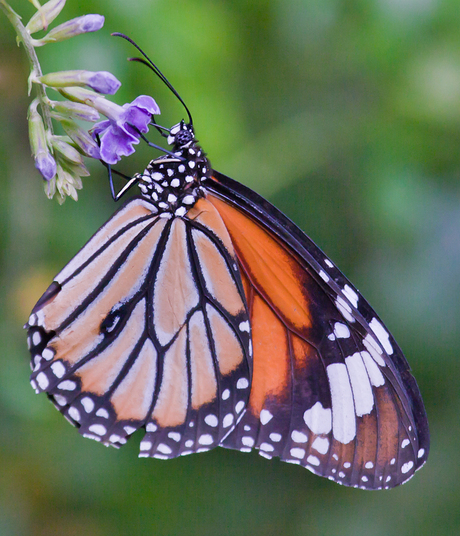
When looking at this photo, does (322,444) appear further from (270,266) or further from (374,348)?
(270,266)

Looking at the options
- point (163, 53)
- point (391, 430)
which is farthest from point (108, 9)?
point (391, 430)

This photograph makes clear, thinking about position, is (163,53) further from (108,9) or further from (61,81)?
(61,81)

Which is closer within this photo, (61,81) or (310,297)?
(61,81)

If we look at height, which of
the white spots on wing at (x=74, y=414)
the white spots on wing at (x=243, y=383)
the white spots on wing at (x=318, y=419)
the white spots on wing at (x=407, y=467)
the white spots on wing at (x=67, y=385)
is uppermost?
the white spots on wing at (x=243, y=383)

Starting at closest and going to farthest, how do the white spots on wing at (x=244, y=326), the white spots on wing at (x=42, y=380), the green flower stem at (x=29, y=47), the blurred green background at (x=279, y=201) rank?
the green flower stem at (x=29, y=47) → the white spots on wing at (x=42, y=380) → the white spots on wing at (x=244, y=326) → the blurred green background at (x=279, y=201)

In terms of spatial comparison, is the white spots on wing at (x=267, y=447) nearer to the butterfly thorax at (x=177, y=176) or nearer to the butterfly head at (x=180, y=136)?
the butterfly thorax at (x=177, y=176)

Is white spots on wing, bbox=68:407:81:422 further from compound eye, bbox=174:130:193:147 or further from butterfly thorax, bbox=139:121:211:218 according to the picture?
compound eye, bbox=174:130:193:147

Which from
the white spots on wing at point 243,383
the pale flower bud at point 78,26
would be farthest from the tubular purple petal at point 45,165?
the white spots on wing at point 243,383

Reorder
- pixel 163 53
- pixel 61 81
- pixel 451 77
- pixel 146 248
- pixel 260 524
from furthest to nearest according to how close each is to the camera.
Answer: pixel 260 524, pixel 451 77, pixel 163 53, pixel 146 248, pixel 61 81

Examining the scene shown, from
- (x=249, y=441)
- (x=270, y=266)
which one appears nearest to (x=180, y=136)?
(x=270, y=266)
